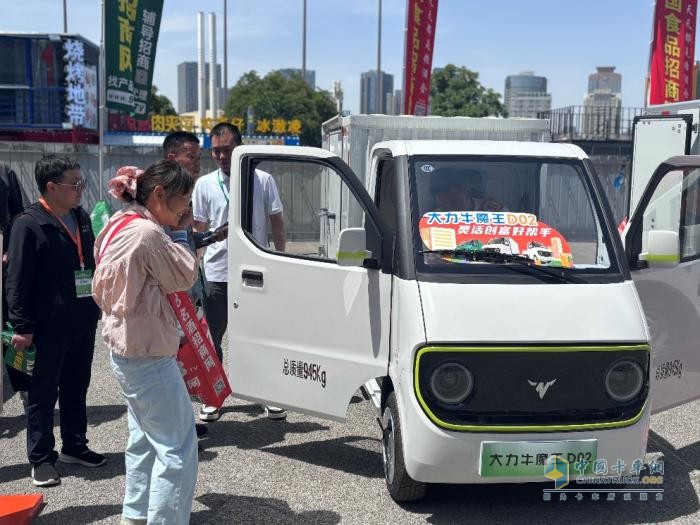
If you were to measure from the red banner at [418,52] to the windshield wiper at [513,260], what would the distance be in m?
11.3

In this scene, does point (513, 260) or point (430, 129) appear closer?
point (513, 260)

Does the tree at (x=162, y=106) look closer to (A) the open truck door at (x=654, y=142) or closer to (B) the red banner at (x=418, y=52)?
(B) the red banner at (x=418, y=52)

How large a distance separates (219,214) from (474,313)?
2.44m

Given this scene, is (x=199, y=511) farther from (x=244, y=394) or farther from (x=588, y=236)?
(x=588, y=236)

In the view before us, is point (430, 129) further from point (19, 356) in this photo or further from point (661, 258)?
point (19, 356)

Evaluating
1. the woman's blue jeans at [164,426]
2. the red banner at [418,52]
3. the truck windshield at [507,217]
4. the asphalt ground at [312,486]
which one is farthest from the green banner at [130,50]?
the woman's blue jeans at [164,426]

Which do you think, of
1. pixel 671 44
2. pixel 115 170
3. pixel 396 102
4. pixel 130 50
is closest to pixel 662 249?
pixel 671 44

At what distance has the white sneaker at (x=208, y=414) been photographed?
206 inches

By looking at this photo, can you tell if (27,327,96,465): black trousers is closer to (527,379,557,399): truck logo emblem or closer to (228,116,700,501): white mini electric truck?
(228,116,700,501): white mini electric truck

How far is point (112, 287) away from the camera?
315 centimetres

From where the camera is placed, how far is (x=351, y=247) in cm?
391

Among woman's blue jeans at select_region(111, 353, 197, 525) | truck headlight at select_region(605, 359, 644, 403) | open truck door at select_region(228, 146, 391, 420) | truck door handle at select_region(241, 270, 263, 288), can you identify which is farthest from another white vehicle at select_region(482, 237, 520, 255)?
woman's blue jeans at select_region(111, 353, 197, 525)

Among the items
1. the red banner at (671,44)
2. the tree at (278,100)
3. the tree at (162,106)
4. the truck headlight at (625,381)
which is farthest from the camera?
the tree at (162,106)

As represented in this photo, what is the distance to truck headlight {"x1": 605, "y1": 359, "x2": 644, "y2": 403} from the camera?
361 cm
